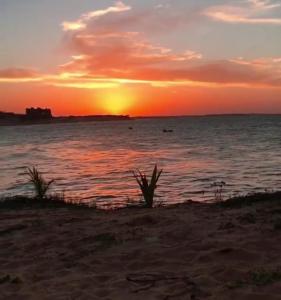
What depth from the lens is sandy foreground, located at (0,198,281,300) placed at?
16.8 feet

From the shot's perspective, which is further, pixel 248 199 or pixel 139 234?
pixel 248 199

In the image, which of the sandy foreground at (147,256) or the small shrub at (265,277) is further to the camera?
the sandy foreground at (147,256)

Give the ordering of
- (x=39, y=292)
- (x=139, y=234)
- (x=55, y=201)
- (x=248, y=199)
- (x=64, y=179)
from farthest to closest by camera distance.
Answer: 1. (x=64, y=179)
2. (x=55, y=201)
3. (x=248, y=199)
4. (x=139, y=234)
5. (x=39, y=292)

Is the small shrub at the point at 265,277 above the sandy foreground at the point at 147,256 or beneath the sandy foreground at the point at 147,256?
above

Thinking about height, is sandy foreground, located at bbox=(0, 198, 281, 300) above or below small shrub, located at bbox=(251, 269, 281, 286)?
below

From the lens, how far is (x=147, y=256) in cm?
636

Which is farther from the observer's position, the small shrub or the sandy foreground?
the sandy foreground

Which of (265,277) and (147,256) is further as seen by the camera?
(147,256)

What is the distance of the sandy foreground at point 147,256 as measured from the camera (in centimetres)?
513

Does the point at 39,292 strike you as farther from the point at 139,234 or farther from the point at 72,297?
the point at 139,234

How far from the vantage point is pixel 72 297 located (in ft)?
16.6

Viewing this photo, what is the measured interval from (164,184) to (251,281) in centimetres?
1408

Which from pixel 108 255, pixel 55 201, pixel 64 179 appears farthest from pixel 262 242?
pixel 64 179

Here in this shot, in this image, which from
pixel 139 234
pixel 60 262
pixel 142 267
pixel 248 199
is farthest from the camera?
pixel 248 199
